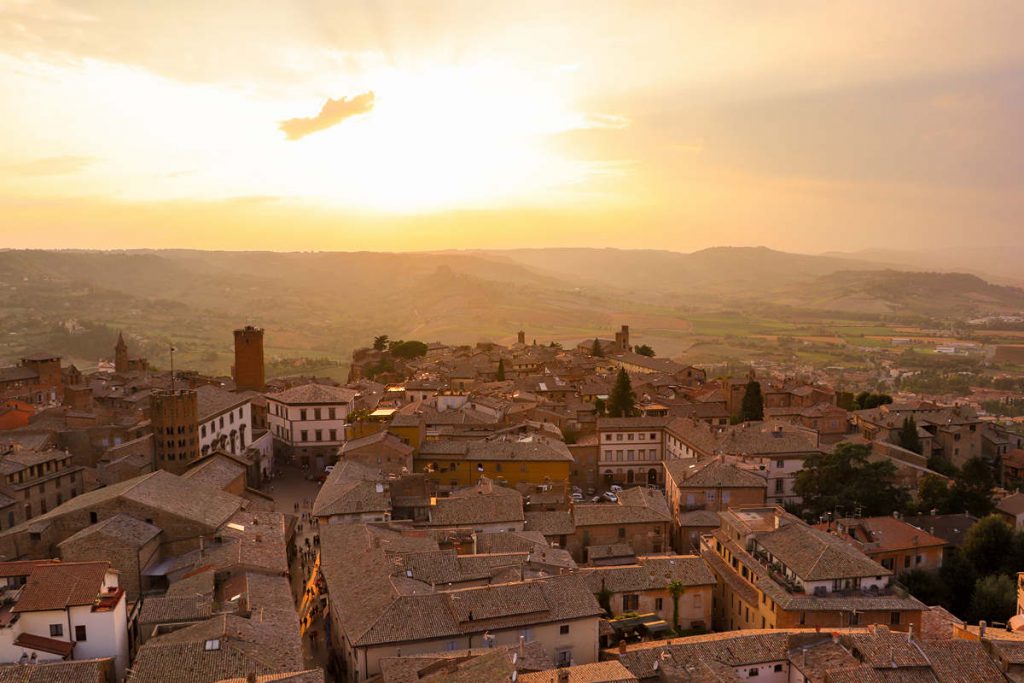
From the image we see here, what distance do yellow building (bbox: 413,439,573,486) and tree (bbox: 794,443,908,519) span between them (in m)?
13.9

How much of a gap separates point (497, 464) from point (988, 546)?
82.7 ft

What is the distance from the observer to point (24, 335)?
469ft

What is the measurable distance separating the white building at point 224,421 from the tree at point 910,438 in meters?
47.6

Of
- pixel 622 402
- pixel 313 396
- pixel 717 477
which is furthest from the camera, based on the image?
pixel 622 402

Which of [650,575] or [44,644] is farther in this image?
[650,575]

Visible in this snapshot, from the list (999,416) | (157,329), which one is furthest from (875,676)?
(157,329)

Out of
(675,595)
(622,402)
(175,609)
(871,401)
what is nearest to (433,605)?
Answer: (175,609)

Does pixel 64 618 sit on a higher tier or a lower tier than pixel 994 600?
higher

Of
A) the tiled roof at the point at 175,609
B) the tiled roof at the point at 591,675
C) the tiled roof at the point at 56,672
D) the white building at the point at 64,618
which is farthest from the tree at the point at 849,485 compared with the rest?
the tiled roof at the point at 56,672

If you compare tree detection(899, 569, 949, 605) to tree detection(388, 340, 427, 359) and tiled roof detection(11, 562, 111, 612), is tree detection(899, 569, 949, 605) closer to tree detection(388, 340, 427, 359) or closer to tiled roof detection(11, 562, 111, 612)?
tiled roof detection(11, 562, 111, 612)

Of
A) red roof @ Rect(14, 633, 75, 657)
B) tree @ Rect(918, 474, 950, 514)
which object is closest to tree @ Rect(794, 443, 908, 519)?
tree @ Rect(918, 474, 950, 514)

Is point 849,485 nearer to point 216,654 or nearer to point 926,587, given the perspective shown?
point 926,587

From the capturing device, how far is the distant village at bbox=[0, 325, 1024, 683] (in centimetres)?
2284

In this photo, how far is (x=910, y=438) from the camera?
2128 inches
